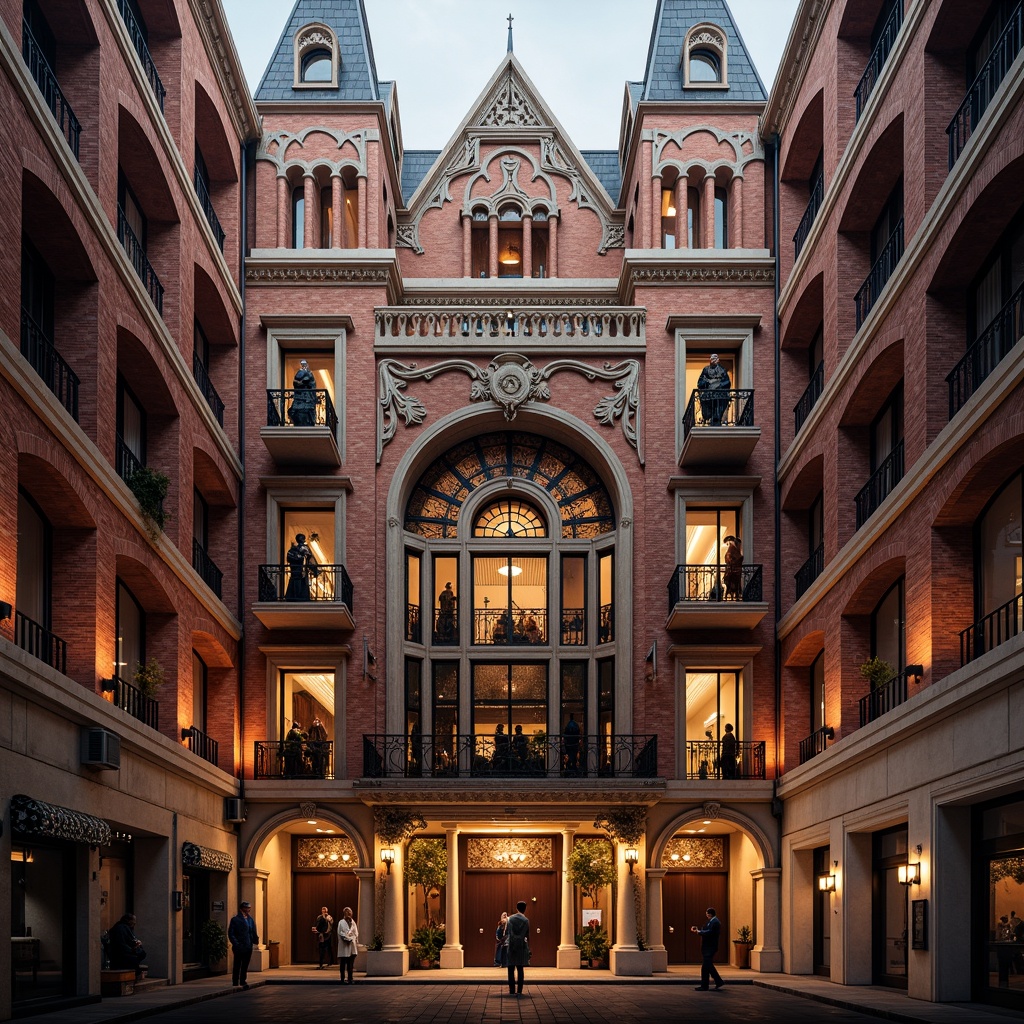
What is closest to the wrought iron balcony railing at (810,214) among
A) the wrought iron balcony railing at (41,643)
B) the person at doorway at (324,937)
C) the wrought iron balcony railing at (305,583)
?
the wrought iron balcony railing at (305,583)

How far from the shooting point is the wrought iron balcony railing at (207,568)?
3083cm

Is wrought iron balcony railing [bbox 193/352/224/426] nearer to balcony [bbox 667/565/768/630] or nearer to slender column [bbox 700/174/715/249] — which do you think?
balcony [bbox 667/565/768/630]

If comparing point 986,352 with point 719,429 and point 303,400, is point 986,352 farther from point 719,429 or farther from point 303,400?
point 303,400

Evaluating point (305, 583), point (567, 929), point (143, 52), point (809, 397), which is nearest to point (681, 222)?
point (809, 397)

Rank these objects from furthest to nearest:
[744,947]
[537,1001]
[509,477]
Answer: [509,477], [744,947], [537,1001]

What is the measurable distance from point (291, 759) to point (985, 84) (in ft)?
67.6

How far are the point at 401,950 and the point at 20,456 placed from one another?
53.5 feet

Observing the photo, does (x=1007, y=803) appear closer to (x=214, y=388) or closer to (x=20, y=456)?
(x=20, y=456)

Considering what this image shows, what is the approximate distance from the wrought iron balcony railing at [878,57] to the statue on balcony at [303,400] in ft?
43.5

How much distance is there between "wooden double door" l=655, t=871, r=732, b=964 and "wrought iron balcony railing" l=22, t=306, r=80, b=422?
64.0ft

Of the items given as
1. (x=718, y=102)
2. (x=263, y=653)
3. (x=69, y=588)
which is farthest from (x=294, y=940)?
(x=718, y=102)

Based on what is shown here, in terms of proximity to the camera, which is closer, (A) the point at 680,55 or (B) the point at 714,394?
(B) the point at 714,394

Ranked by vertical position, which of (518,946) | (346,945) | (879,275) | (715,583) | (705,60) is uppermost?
(705,60)

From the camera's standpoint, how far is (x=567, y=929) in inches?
1256
